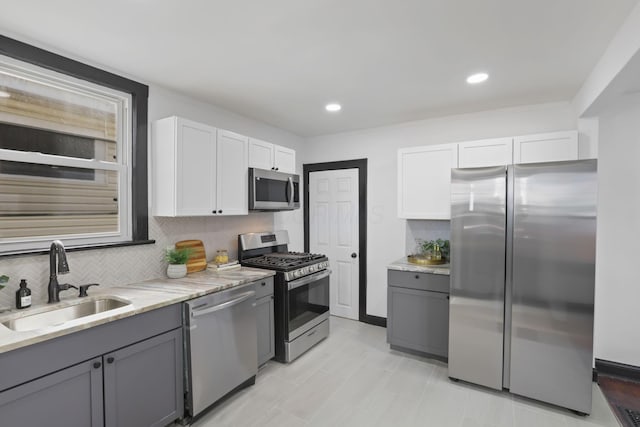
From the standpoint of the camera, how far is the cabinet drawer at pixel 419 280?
303 cm

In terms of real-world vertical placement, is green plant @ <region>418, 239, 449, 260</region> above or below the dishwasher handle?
above

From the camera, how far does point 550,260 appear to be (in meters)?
2.37

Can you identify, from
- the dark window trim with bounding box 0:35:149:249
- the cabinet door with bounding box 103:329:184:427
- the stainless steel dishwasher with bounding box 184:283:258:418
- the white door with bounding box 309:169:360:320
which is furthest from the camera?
the white door with bounding box 309:169:360:320

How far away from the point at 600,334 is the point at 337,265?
2752mm

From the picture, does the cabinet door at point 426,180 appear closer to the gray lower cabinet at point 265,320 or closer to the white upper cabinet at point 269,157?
the white upper cabinet at point 269,157

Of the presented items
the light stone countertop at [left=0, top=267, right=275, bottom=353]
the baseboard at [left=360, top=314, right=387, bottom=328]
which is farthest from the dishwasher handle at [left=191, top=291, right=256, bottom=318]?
the baseboard at [left=360, top=314, right=387, bottom=328]

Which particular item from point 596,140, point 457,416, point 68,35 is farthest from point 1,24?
point 596,140

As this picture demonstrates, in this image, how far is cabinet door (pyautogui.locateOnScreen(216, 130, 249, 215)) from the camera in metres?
2.87

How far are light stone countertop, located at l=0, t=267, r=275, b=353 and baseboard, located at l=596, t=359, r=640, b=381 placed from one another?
3038 mm

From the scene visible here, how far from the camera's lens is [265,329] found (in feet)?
9.59

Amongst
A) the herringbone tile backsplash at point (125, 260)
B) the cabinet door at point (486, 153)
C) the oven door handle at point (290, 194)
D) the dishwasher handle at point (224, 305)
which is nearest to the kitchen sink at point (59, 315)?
the herringbone tile backsplash at point (125, 260)

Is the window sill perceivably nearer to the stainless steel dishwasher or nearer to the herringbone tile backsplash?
the herringbone tile backsplash

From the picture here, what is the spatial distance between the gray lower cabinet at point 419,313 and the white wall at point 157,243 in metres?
1.72

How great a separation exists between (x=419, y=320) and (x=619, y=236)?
1.86 metres
